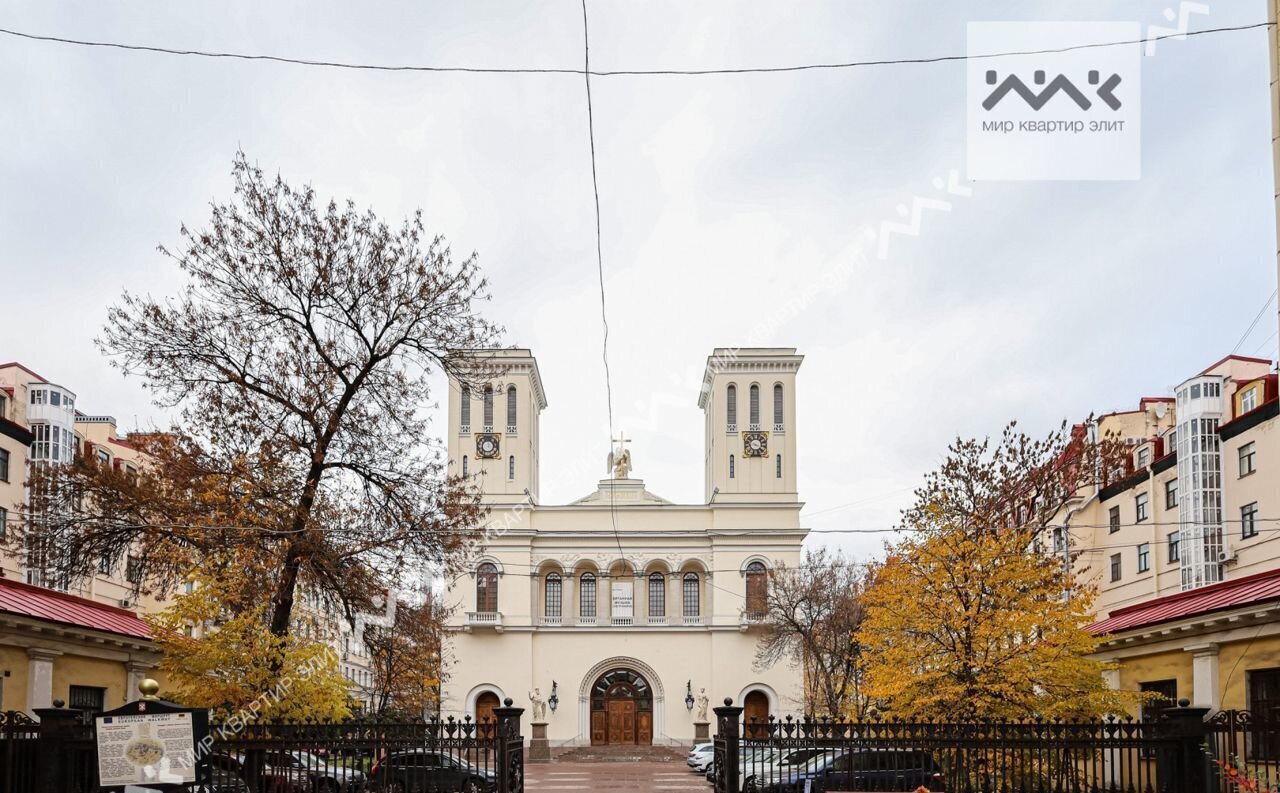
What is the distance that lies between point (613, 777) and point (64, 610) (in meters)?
23.6

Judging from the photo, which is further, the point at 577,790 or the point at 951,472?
the point at 577,790

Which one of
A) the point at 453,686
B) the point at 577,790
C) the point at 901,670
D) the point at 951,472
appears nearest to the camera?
the point at 901,670

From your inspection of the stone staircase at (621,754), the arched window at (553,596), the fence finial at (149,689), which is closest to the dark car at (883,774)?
the fence finial at (149,689)

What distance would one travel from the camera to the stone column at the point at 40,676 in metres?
21.1

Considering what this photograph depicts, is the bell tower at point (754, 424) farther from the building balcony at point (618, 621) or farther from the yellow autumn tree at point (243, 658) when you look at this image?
the yellow autumn tree at point (243, 658)

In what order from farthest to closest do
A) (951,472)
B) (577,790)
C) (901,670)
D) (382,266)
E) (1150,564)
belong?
(1150,564), (577,790), (951,472), (382,266), (901,670)

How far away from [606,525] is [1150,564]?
31.6 meters

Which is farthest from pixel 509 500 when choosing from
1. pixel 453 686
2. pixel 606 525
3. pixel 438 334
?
pixel 438 334

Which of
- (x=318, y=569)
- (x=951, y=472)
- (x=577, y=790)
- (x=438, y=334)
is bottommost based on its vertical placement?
(x=577, y=790)

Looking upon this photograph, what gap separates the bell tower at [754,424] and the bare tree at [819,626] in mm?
5847

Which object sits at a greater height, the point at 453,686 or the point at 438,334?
the point at 438,334

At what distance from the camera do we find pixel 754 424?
67.2 metres

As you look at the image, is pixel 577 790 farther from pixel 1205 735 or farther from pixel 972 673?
pixel 1205 735

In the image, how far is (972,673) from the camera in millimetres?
21859
